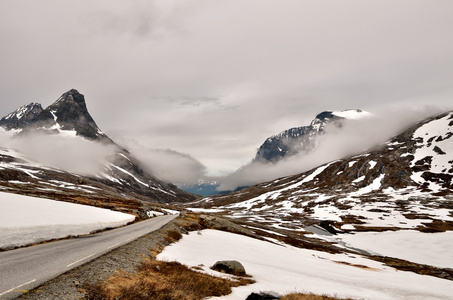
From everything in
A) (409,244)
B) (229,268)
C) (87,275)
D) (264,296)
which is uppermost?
(87,275)

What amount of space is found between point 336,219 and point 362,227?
21415mm

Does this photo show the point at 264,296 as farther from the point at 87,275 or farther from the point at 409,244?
the point at 409,244

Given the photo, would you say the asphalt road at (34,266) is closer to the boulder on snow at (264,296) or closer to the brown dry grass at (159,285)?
the brown dry grass at (159,285)

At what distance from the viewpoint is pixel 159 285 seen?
13.8 m

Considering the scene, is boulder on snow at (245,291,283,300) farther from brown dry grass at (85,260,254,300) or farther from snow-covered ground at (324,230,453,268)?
snow-covered ground at (324,230,453,268)

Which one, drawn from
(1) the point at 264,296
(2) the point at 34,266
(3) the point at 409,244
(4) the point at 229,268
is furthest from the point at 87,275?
(3) the point at 409,244

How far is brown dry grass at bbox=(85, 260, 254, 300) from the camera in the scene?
11.8 m

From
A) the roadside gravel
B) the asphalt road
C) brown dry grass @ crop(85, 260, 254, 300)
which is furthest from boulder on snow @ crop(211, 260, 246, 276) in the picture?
the asphalt road

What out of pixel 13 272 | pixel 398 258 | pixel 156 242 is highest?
pixel 13 272

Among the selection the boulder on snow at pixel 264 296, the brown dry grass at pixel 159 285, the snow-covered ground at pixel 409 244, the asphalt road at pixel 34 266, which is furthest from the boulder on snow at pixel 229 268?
the snow-covered ground at pixel 409 244

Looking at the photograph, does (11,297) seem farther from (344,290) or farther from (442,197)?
(442,197)

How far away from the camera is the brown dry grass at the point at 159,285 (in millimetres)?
11844

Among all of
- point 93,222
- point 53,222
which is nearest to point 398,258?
point 93,222

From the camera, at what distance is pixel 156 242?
30.9 metres
